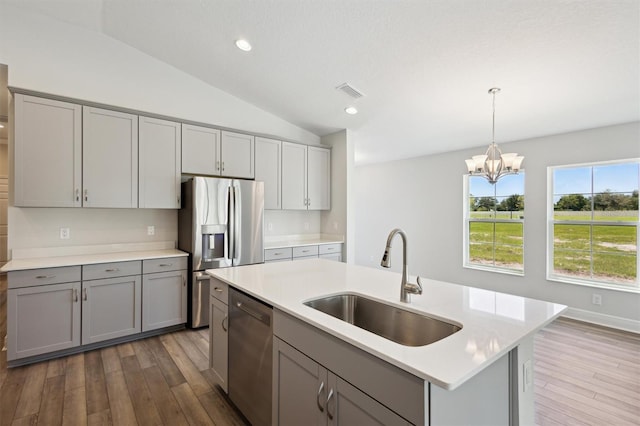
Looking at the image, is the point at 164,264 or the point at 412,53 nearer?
the point at 412,53

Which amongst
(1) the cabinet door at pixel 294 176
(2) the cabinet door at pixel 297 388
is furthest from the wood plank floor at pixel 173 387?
(1) the cabinet door at pixel 294 176

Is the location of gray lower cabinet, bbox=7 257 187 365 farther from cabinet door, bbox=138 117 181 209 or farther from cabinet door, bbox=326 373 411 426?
cabinet door, bbox=326 373 411 426

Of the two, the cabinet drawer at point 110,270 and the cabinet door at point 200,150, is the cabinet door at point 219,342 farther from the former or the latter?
the cabinet door at point 200,150

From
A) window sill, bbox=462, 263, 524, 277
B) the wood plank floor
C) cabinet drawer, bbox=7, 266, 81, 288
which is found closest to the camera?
the wood plank floor

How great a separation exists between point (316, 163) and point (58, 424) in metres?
3.99

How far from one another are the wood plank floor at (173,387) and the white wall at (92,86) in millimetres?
1234

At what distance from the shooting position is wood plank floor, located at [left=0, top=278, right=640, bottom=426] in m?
2.01

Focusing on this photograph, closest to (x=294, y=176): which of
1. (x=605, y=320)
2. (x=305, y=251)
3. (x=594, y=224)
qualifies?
(x=305, y=251)

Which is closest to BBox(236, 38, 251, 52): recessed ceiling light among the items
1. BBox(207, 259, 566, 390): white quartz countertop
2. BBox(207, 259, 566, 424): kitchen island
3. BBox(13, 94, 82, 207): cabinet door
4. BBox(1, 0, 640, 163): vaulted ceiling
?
BBox(1, 0, 640, 163): vaulted ceiling

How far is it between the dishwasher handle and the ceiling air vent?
2.67m

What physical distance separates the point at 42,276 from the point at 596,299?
5.95 m

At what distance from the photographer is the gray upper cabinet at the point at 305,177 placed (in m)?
4.56

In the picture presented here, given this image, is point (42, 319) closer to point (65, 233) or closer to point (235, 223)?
point (65, 233)

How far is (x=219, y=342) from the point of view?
7.33 feet
